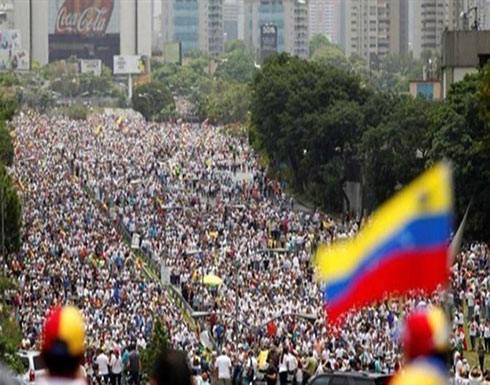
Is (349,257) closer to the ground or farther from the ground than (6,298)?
farther from the ground

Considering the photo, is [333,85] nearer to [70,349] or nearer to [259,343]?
[259,343]

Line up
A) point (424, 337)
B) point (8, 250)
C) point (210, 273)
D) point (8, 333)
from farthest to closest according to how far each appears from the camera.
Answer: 1. point (8, 250)
2. point (210, 273)
3. point (8, 333)
4. point (424, 337)

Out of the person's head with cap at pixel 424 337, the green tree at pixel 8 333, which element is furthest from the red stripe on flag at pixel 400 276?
the green tree at pixel 8 333

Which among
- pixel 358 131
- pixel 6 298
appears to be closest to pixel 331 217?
pixel 358 131

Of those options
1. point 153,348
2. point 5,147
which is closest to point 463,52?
point 5,147

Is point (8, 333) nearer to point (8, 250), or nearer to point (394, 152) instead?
point (8, 250)

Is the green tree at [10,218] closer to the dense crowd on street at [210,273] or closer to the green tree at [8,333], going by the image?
the dense crowd on street at [210,273]
